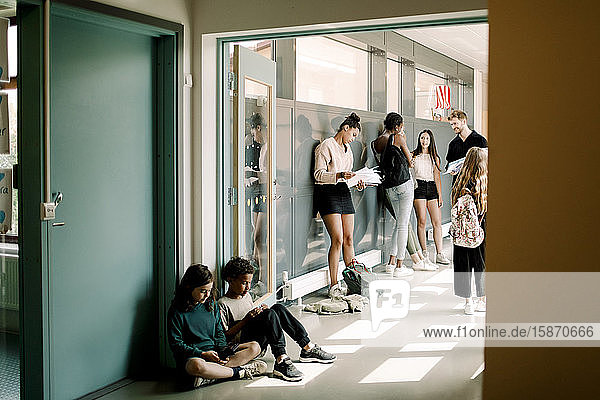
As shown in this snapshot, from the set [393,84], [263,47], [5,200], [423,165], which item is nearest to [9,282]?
[5,200]

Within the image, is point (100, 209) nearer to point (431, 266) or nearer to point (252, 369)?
point (252, 369)

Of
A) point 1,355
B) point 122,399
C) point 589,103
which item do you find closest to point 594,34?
point 589,103

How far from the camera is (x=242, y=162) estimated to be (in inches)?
188

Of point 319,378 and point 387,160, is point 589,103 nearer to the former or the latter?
point 319,378

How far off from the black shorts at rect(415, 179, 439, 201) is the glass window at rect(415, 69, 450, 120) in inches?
59.8

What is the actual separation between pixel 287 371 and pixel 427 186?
4549mm

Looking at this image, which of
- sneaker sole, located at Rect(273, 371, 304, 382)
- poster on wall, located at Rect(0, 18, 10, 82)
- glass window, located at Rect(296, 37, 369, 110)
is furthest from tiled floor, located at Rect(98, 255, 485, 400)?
glass window, located at Rect(296, 37, 369, 110)

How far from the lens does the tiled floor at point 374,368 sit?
387 cm

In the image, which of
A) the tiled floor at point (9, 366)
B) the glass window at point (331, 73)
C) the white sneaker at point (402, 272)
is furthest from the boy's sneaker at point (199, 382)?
the white sneaker at point (402, 272)

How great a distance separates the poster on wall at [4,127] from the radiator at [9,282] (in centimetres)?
55

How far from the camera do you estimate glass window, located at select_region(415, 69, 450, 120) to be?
939 cm

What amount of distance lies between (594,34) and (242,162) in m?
3.13

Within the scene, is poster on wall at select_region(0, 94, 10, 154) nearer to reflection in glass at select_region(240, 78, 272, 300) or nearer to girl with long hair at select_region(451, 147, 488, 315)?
reflection in glass at select_region(240, 78, 272, 300)

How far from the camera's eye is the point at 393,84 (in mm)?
8570
